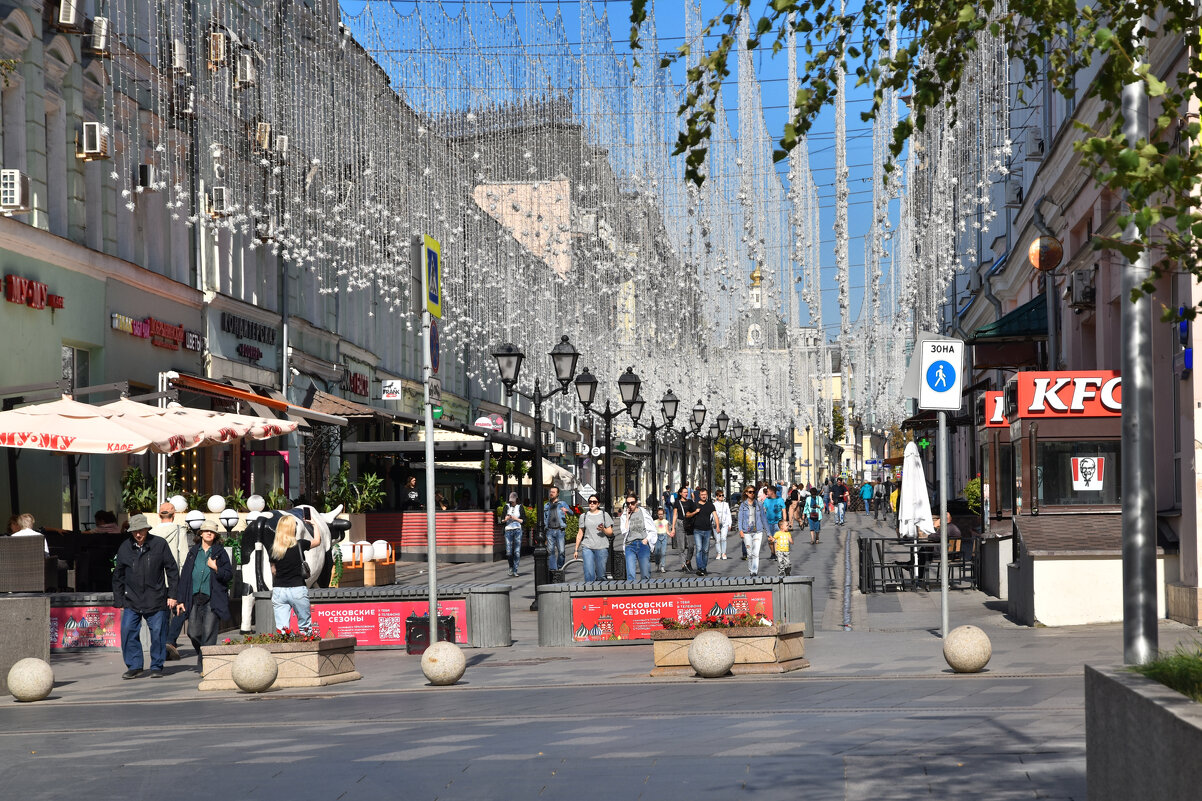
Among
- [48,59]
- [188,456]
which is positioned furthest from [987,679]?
[188,456]

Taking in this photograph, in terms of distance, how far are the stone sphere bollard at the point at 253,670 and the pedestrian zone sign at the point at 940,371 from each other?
6.94 m

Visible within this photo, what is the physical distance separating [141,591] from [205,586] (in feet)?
4.22

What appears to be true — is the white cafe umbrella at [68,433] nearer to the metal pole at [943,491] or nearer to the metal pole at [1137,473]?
the metal pole at [943,491]

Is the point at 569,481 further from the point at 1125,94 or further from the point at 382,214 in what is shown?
the point at 1125,94

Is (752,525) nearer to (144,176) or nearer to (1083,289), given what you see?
(1083,289)

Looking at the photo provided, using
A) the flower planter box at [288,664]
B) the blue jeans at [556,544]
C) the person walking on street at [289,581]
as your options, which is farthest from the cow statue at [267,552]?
the blue jeans at [556,544]

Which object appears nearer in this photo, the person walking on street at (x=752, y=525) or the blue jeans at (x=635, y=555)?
the blue jeans at (x=635, y=555)

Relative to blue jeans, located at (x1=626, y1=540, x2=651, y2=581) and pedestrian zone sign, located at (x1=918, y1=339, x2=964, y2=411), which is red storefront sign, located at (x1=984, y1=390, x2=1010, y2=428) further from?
pedestrian zone sign, located at (x1=918, y1=339, x2=964, y2=411)

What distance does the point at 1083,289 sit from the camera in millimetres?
25562

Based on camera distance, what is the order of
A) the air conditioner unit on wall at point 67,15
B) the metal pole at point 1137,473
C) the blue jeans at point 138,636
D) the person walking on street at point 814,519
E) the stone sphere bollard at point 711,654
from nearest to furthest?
the metal pole at point 1137,473 < the stone sphere bollard at point 711,654 < the blue jeans at point 138,636 < the air conditioner unit on wall at point 67,15 < the person walking on street at point 814,519

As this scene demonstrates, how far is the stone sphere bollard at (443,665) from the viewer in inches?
585

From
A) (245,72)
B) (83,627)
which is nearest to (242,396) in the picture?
(83,627)

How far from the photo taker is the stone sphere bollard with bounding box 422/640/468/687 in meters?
14.9

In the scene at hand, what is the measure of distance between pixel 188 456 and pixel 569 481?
27481 millimetres
